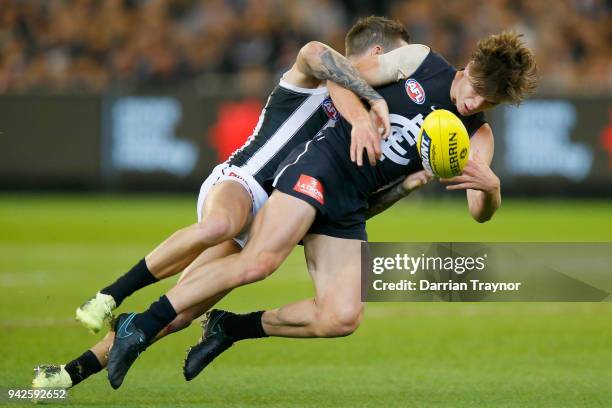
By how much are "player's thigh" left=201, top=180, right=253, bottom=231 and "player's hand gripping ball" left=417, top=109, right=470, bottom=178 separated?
108 cm

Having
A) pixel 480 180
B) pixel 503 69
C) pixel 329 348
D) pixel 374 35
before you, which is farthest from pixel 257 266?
pixel 329 348

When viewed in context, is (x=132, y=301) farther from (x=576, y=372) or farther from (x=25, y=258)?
(x=576, y=372)

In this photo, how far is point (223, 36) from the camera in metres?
21.5

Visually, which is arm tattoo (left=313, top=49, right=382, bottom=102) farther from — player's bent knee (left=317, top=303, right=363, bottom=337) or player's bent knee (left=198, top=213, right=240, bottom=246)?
player's bent knee (left=317, top=303, right=363, bottom=337)

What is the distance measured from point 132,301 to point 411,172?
4.77m

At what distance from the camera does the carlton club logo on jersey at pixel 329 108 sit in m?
7.67

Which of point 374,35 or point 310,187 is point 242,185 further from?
point 374,35

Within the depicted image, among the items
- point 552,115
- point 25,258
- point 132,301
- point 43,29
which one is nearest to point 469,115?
point 132,301

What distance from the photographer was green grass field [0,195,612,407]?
287 inches

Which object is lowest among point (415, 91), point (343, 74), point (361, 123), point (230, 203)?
point (230, 203)

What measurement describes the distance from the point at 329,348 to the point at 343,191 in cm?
237

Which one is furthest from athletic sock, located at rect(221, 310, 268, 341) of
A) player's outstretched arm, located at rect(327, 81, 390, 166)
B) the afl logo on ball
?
the afl logo on ball

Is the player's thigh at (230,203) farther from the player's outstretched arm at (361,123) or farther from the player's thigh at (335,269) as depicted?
the player's outstretched arm at (361,123)

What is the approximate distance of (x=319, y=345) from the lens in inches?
378
